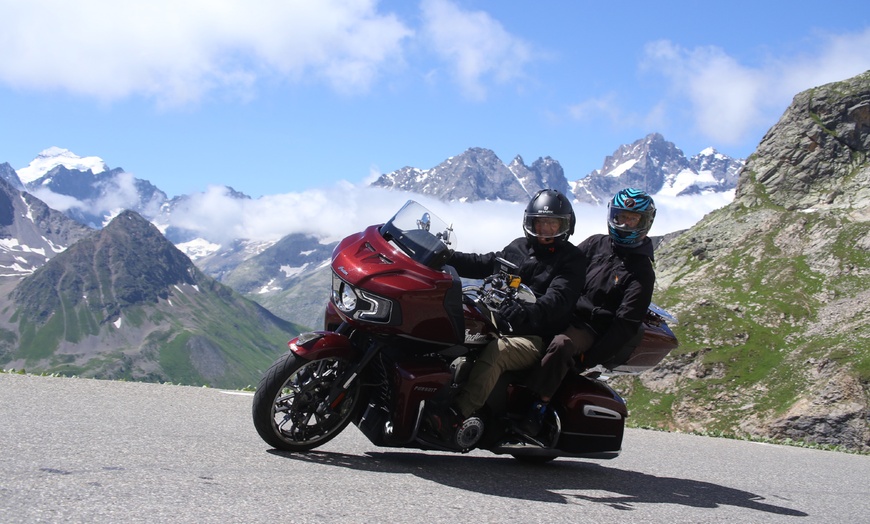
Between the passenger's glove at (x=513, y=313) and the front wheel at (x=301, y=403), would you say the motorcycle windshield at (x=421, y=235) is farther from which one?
the front wheel at (x=301, y=403)

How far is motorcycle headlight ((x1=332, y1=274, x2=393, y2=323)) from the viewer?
7.79 m

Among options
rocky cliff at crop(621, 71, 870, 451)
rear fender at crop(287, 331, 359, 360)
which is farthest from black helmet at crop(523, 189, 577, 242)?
rocky cliff at crop(621, 71, 870, 451)

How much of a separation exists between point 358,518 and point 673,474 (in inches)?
235

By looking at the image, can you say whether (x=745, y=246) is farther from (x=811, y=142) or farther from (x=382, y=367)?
(x=382, y=367)

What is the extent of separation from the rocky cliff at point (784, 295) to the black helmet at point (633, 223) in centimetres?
7125

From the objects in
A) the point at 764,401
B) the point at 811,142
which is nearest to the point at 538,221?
the point at 764,401

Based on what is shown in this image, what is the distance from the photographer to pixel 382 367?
26.9 ft

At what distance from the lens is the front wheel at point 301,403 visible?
7789 millimetres

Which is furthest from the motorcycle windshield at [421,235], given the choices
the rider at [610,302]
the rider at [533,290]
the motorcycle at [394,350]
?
the rider at [610,302]

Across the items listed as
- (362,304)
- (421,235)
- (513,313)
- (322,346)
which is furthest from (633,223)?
(322,346)

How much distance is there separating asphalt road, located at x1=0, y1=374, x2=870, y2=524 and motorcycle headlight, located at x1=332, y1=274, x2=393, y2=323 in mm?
1482

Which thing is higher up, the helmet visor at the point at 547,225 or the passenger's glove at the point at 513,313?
the helmet visor at the point at 547,225

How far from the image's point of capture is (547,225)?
8984mm

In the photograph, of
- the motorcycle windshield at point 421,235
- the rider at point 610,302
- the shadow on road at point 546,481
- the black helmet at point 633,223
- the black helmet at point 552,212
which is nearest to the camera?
the shadow on road at point 546,481
